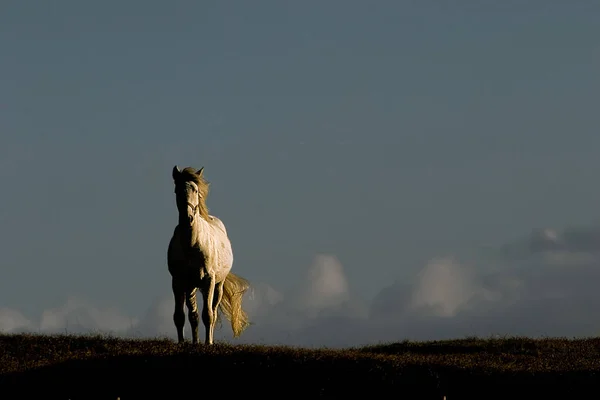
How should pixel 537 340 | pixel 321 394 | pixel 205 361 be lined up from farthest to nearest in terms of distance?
1. pixel 537 340
2. pixel 205 361
3. pixel 321 394

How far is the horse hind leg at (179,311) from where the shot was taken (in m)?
26.8

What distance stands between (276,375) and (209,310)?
436 centimetres

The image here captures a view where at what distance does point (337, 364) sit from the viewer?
2348cm

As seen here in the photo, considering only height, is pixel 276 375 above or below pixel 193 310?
below

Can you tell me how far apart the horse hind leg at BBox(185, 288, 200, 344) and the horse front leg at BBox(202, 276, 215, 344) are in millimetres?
208

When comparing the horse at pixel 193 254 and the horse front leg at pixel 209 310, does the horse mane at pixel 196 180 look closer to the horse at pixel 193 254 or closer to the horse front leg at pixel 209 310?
the horse at pixel 193 254

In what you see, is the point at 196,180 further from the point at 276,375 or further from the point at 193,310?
the point at 276,375

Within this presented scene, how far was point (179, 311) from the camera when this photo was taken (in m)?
26.9

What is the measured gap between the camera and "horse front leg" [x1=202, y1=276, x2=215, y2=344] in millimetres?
26688

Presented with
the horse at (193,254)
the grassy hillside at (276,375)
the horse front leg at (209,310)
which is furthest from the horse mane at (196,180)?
the grassy hillside at (276,375)

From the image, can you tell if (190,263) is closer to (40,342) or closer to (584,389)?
(40,342)

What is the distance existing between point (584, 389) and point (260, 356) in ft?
22.5

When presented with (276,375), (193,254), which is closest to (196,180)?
(193,254)

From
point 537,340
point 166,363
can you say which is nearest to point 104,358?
point 166,363
